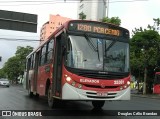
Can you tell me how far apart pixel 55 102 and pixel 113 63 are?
304 centimetres

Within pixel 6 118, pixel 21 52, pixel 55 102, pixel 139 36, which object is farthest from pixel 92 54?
pixel 21 52

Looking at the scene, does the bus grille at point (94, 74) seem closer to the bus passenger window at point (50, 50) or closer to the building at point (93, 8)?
the bus passenger window at point (50, 50)

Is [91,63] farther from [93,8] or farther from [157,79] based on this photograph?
[93,8]

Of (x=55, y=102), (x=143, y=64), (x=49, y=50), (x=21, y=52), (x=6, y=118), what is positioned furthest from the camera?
(x=21, y=52)

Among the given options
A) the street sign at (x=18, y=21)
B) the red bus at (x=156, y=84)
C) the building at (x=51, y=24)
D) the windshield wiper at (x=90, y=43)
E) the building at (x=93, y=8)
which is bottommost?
the red bus at (x=156, y=84)

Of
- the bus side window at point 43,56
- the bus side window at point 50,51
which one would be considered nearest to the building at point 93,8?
the bus side window at point 43,56

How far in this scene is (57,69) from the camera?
15914 millimetres

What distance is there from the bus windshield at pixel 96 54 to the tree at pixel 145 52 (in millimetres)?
34234

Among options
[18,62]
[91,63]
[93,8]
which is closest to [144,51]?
[91,63]

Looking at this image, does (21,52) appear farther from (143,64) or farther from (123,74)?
(123,74)

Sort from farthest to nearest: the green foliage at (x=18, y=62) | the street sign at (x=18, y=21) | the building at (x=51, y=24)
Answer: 1. the green foliage at (x=18, y=62)
2. the building at (x=51, y=24)
3. the street sign at (x=18, y=21)

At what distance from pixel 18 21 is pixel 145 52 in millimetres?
23962

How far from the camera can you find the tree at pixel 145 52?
49656mm

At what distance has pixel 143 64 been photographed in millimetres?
49875
